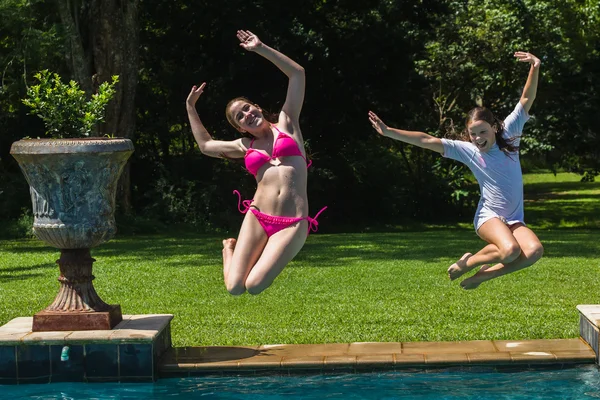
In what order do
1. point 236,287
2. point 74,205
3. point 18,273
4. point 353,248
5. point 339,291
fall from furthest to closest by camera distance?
point 353,248 < point 18,273 < point 339,291 < point 74,205 < point 236,287

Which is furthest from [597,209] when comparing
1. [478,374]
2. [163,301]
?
[478,374]

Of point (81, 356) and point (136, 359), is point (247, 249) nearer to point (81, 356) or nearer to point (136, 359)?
point (136, 359)

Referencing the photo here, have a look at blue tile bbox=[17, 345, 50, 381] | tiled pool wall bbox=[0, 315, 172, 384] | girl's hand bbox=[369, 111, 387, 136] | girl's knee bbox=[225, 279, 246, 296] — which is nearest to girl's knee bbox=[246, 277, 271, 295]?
girl's knee bbox=[225, 279, 246, 296]

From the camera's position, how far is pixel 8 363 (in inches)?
316

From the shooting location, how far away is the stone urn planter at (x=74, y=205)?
25.8 feet

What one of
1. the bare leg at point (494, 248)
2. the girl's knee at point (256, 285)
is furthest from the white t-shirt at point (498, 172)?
the girl's knee at point (256, 285)

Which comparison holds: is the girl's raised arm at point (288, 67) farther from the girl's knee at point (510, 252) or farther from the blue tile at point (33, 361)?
the blue tile at point (33, 361)

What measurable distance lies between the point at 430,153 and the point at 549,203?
24.3ft

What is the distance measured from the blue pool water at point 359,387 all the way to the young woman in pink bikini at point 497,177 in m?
0.85

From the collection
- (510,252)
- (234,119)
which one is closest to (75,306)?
(234,119)

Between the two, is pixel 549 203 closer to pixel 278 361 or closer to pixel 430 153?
pixel 430 153

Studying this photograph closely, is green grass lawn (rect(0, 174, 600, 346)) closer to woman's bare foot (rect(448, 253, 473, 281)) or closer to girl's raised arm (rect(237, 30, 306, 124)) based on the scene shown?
woman's bare foot (rect(448, 253, 473, 281))

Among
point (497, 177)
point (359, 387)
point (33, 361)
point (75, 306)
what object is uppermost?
point (497, 177)

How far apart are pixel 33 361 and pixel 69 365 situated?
30 centimetres
